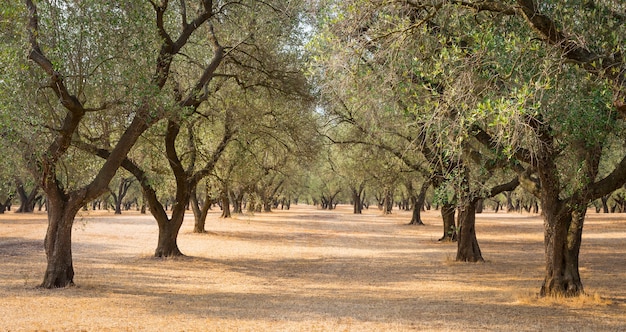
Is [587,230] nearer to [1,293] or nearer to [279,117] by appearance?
[279,117]

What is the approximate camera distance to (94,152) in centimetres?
1588

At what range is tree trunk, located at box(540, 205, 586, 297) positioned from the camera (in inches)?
516

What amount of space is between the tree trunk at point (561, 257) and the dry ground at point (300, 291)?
48cm

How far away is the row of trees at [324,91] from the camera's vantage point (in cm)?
893

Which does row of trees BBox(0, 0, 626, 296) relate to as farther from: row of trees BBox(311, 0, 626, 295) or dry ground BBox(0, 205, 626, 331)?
dry ground BBox(0, 205, 626, 331)

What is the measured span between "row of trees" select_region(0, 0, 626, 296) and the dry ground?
1.44 m

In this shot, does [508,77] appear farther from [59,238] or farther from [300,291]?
[59,238]

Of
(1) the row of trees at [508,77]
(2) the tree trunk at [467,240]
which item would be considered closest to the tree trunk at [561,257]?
(1) the row of trees at [508,77]

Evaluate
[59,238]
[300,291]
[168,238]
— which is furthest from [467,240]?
[59,238]

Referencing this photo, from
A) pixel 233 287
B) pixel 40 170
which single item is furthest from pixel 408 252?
pixel 40 170

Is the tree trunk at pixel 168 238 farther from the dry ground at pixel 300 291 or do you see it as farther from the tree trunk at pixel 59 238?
the tree trunk at pixel 59 238

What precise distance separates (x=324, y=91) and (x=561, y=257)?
697 centimetres

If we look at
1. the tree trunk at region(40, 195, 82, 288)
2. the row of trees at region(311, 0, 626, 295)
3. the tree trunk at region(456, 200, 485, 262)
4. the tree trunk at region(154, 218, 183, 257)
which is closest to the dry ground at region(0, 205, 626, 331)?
the tree trunk at region(40, 195, 82, 288)

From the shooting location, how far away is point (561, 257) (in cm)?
1316
